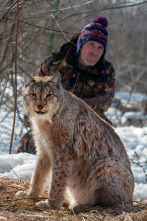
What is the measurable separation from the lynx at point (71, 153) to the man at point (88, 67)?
1345mm

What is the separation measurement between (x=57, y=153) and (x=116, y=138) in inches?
33.2

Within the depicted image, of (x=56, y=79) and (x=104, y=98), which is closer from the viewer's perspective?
(x=56, y=79)

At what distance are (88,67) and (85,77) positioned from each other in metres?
0.18

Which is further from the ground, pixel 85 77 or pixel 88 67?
pixel 88 67

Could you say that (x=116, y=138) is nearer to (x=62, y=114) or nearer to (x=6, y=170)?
(x=62, y=114)

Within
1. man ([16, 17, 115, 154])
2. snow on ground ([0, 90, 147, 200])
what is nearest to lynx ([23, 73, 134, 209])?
snow on ground ([0, 90, 147, 200])

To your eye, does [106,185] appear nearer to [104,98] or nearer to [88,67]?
[104,98]

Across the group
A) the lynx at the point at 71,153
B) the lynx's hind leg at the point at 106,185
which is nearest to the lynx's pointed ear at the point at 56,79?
the lynx at the point at 71,153

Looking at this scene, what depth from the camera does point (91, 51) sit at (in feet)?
15.3

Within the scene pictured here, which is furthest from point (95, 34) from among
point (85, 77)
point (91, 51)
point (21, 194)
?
point (21, 194)

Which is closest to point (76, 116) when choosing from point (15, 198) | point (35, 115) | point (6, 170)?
point (35, 115)

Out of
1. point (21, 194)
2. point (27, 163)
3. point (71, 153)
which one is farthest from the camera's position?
point (27, 163)

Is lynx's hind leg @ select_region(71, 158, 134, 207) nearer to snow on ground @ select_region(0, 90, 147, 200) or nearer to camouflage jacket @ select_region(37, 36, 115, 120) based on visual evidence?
snow on ground @ select_region(0, 90, 147, 200)

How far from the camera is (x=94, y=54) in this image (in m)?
4.68
